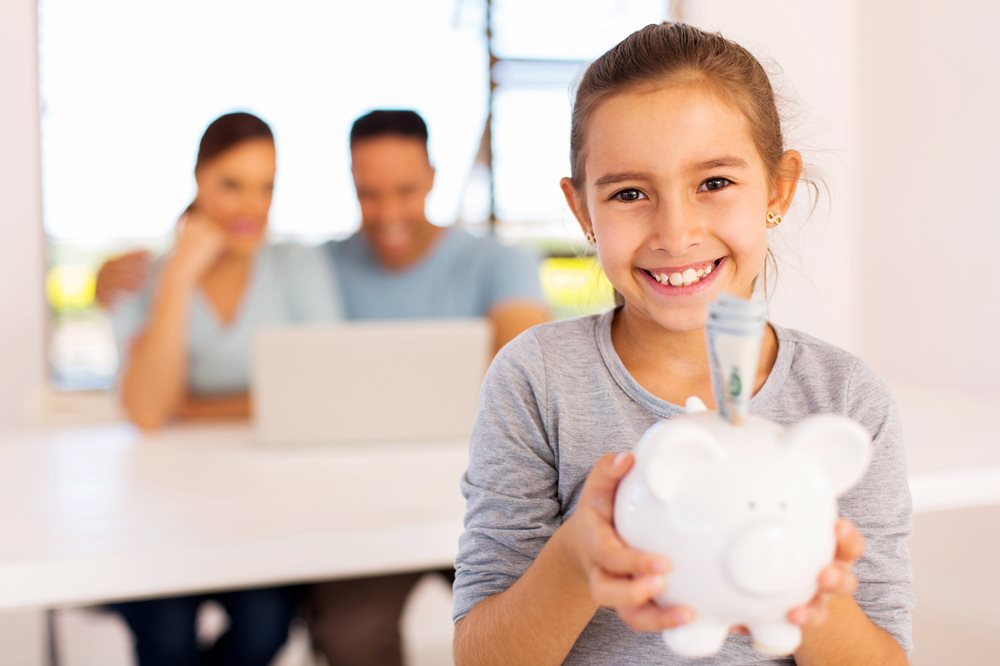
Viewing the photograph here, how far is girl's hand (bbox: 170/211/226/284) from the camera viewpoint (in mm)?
2559

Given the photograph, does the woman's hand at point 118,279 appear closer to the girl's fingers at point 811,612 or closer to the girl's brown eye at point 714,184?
the girl's brown eye at point 714,184

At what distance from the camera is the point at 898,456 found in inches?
39.1

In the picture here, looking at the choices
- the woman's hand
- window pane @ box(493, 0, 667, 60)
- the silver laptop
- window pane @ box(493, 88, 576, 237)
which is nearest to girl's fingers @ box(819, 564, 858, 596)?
the silver laptop

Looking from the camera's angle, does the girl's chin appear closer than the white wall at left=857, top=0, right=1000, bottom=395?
Yes

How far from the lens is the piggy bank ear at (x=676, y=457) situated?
670mm

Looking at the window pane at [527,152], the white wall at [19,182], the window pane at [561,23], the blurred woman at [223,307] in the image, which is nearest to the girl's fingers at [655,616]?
the blurred woman at [223,307]

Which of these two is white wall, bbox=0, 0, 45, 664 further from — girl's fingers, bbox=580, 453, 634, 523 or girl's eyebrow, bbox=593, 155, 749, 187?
girl's fingers, bbox=580, 453, 634, 523

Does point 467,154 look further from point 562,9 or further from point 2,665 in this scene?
point 2,665

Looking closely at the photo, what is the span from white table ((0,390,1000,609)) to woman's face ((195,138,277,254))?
920 millimetres

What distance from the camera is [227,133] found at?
2.78 meters

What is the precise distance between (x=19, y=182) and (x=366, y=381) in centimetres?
234

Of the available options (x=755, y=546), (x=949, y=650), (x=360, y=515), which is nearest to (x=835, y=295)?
(x=949, y=650)

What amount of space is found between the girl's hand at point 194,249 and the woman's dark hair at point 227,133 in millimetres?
281

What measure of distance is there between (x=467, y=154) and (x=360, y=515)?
10.6 ft
